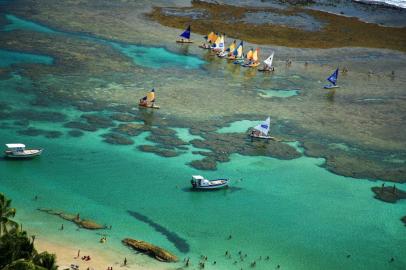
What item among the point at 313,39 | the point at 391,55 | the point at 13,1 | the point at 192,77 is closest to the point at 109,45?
the point at 192,77

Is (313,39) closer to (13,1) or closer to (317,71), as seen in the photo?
(317,71)

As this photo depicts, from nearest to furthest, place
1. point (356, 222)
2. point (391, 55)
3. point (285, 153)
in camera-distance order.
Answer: point (356, 222) → point (285, 153) → point (391, 55)

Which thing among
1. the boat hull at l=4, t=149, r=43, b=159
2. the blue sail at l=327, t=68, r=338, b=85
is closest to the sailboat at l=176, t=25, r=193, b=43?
the blue sail at l=327, t=68, r=338, b=85

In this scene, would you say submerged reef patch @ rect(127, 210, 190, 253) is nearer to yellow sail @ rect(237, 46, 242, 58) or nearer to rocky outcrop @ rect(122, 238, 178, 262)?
rocky outcrop @ rect(122, 238, 178, 262)

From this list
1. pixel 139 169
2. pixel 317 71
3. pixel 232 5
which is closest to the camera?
pixel 139 169

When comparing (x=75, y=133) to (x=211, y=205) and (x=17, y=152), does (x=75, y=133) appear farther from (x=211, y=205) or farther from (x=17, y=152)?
(x=211, y=205)

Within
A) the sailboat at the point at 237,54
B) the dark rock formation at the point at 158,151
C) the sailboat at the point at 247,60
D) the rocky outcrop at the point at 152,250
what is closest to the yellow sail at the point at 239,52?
the sailboat at the point at 237,54
